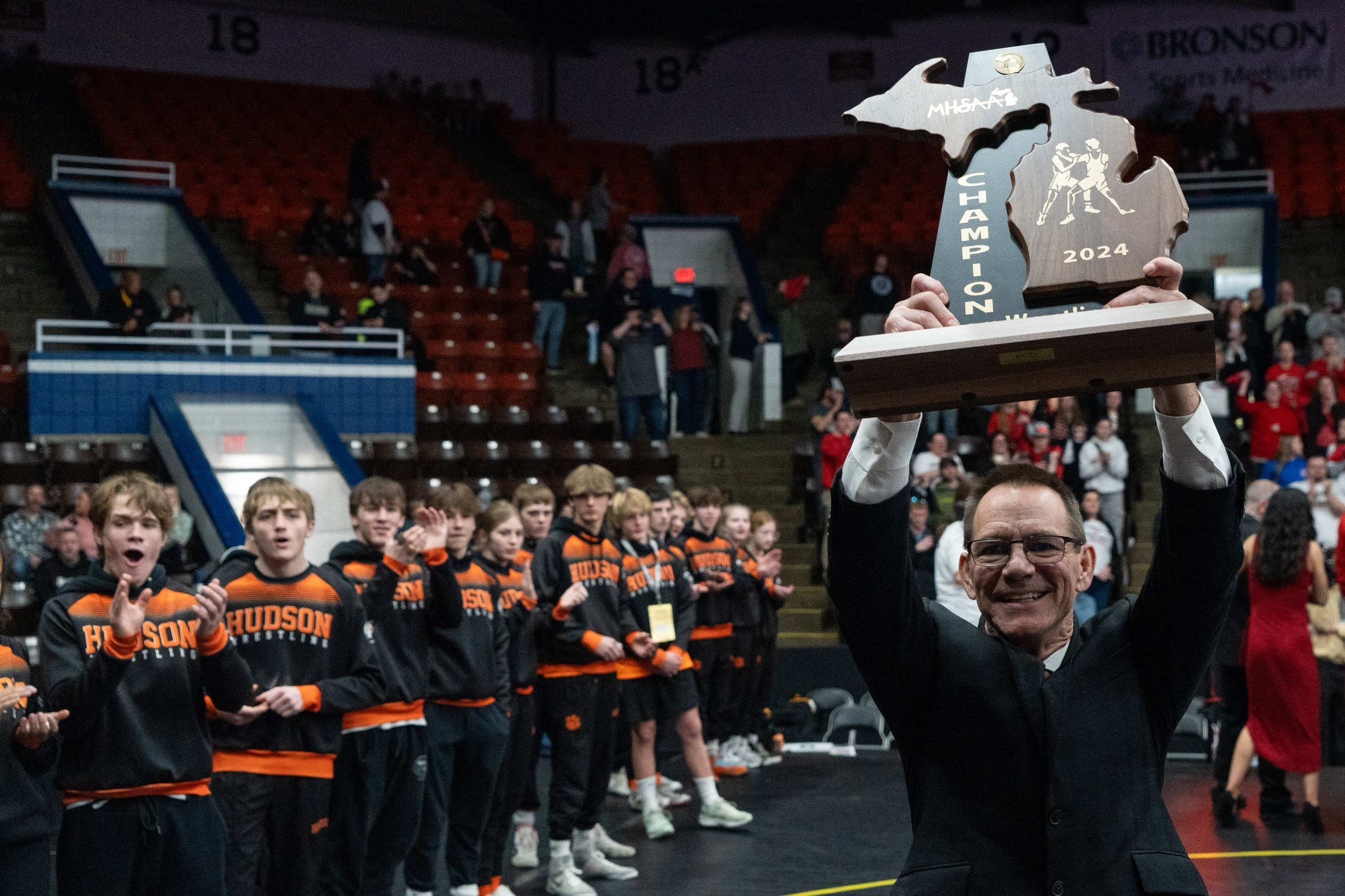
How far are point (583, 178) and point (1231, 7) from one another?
9.39 m

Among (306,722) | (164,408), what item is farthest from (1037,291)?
(164,408)

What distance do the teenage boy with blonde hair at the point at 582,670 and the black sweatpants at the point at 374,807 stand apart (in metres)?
1.08

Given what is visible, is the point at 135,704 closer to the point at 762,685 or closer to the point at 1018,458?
the point at 762,685

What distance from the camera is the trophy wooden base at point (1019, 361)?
188cm

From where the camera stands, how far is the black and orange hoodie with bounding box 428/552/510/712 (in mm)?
5797

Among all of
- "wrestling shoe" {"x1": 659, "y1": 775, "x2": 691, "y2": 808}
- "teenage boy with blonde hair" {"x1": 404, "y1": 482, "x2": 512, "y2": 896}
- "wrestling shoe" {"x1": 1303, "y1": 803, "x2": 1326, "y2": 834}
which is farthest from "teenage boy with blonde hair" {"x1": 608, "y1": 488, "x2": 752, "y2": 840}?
"wrestling shoe" {"x1": 1303, "y1": 803, "x2": 1326, "y2": 834}

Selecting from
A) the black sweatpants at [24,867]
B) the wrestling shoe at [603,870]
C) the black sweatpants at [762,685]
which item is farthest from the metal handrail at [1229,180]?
the black sweatpants at [24,867]

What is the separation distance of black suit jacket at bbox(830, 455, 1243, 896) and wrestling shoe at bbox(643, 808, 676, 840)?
218 inches

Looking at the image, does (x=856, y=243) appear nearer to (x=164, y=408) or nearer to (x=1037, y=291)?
(x=164, y=408)

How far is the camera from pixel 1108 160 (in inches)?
87.6

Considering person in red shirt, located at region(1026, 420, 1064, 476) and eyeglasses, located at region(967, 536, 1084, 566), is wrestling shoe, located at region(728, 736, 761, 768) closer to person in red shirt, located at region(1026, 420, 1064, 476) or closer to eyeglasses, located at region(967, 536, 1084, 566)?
person in red shirt, located at region(1026, 420, 1064, 476)

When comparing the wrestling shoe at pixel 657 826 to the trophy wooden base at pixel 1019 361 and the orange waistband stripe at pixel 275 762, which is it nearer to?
the orange waistband stripe at pixel 275 762

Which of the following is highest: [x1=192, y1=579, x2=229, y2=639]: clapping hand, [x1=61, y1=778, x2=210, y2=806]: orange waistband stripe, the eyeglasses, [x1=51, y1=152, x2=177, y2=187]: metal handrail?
[x1=51, y1=152, x2=177, y2=187]: metal handrail

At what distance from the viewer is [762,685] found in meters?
9.71
